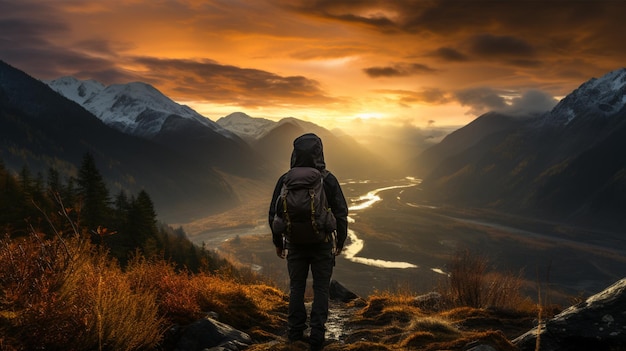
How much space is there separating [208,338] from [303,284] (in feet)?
6.09

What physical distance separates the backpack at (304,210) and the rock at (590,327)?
12.5 ft

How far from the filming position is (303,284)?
7.66m

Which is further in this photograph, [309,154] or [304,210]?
[309,154]

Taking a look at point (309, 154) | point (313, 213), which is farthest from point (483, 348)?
point (309, 154)

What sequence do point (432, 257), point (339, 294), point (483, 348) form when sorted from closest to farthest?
point (483, 348) → point (339, 294) → point (432, 257)

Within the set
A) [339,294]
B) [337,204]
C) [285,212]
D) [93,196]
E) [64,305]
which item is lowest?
[93,196]

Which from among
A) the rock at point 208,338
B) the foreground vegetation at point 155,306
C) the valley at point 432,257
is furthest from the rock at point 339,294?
the valley at point 432,257

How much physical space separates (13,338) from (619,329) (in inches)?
318

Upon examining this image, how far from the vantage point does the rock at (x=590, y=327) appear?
6227 millimetres

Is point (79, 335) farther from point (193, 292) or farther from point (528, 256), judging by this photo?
point (528, 256)

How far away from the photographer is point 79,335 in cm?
530

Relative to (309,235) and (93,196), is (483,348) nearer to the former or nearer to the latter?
(309,235)

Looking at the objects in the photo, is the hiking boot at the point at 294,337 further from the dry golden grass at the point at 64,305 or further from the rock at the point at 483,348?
the rock at the point at 483,348

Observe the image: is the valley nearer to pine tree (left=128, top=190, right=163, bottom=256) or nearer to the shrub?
pine tree (left=128, top=190, right=163, bottom=256)
